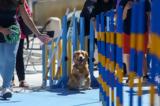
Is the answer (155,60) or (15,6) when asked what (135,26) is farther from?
(15,6)

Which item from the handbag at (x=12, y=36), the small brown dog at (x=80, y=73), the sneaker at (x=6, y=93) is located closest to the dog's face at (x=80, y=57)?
the small brown dog at (x=80, y=73)

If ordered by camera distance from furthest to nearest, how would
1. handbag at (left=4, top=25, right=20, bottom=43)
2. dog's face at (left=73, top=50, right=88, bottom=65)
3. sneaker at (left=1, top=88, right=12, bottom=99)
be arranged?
dog's face at (left=73, top=50, right=88, bottom=65) < sneaker at (left=1, top=88, right=12, bottom=99) < handbag at (left=4, top=25, right=20, bottom=43)

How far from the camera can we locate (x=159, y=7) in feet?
9.51

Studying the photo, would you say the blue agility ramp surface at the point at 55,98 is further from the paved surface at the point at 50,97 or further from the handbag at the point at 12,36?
the handbag at the point at 12,36

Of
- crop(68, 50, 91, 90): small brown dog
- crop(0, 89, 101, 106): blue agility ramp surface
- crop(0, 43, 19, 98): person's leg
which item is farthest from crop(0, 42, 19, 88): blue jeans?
crop(68, 50, 91, 90): small brown dog

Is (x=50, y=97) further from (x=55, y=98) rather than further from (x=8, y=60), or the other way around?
(x=8, y=60)

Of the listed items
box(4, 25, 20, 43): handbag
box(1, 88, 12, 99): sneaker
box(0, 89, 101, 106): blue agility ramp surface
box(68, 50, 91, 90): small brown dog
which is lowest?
box(0, 89, 101, 106): blue agility ramp surface

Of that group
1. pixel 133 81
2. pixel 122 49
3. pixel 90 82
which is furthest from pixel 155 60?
pixel 90 82

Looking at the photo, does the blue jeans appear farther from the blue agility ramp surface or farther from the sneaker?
the blue agility ramp surface

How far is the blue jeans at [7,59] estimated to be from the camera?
22.1 feet

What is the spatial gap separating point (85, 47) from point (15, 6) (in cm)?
231

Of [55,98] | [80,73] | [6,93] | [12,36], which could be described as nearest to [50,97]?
[55,98]

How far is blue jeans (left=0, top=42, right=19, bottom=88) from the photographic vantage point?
6.74 meters

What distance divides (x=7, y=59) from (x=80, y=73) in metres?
1.81
